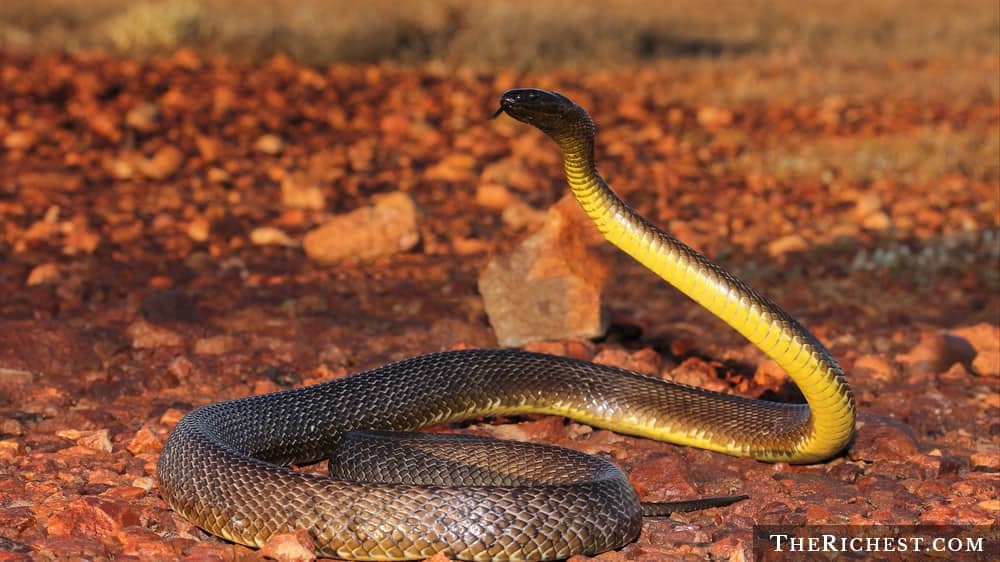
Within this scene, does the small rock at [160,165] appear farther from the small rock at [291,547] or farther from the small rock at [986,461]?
the small rock at [986,461]

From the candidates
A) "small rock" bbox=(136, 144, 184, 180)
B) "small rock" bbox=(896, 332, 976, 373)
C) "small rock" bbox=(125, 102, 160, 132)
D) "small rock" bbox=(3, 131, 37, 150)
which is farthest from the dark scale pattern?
"small rock" bbox=(125, 102, 160, 132)

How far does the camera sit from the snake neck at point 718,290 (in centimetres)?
533

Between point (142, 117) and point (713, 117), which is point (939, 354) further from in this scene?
point (142, 117)

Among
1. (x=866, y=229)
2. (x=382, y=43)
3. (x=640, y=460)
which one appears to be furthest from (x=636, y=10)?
(x=640, y=460)

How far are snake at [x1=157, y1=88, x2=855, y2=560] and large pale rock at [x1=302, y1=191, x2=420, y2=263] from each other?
2900 millimetres

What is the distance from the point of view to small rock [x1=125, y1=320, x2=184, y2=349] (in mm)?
7531

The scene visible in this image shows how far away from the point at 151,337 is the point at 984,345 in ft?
16.5

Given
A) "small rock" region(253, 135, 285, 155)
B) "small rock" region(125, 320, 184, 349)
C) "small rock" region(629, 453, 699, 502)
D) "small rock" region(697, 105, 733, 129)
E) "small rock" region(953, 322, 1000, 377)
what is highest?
"small rock" region(697, 105, 733, 129)

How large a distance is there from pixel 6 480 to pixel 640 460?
286 centimetres

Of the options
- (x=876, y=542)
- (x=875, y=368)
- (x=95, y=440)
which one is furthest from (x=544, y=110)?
(x=875, y=368)

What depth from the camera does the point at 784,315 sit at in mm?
5359

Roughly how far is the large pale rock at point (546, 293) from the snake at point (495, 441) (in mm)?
1009

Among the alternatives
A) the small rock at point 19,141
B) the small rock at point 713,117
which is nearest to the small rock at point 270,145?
the small rock at point 19,141

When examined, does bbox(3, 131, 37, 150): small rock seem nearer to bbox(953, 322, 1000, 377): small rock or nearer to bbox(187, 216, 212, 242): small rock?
bbox(187, 216, 212, 242): small rock
